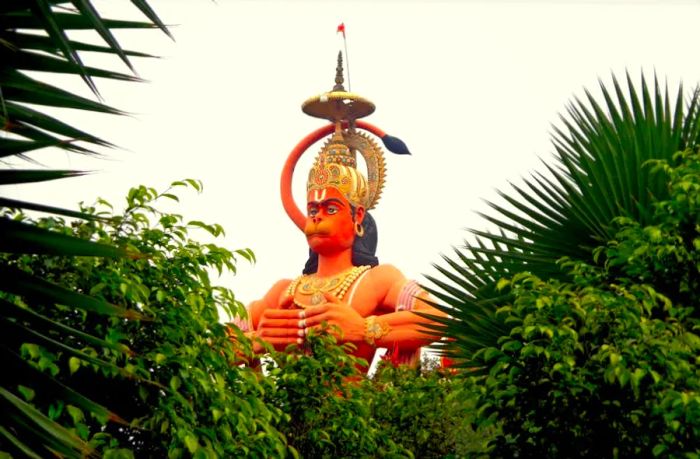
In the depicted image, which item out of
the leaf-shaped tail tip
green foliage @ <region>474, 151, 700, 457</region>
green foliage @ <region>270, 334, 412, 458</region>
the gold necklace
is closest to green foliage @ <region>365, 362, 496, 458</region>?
green foliage @ <region>270, 334, 412, 458</region>

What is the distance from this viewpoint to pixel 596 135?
7.74 metres

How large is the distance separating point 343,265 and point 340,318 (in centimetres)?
176

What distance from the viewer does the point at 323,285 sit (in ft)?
53.6

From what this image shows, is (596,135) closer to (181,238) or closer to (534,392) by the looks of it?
(534,392)

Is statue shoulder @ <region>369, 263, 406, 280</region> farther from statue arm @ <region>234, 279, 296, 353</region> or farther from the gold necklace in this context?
statue arm @ <region>234, 279, 296, 353</region>

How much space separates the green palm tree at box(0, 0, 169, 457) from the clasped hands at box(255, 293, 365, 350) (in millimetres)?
12299

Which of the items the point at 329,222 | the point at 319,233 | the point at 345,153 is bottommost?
the point at 319,233

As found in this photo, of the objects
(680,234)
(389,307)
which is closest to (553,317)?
(680,234)

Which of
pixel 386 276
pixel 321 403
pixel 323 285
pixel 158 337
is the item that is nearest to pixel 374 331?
pixel 386 276

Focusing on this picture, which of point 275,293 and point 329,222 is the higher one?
point 329,222

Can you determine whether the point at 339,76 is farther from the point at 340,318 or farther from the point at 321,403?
the point at 321,403

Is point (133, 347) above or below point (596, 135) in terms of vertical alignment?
below

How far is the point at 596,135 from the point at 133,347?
11.5 ft

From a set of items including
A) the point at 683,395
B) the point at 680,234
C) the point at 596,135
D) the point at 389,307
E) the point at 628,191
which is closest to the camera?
the point at 683,395
